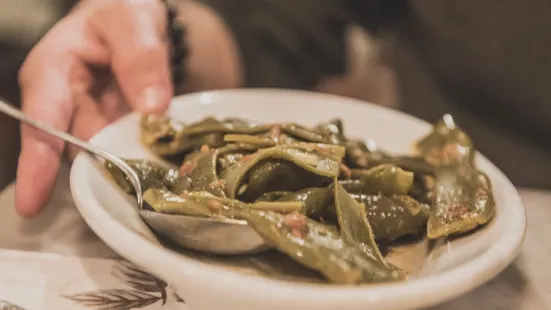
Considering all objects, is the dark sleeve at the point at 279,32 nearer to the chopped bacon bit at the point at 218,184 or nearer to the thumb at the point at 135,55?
the thumb at the point at 135,55

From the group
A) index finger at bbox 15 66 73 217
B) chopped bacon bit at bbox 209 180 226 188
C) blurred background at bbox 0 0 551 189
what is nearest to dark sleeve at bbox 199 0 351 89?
blurred background at bbox 0 0 551 189

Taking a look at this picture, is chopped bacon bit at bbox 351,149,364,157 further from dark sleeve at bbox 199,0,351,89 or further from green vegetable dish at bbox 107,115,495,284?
dark sleeve at bbox 199,0,351,89

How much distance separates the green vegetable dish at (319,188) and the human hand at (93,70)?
5.7 inches

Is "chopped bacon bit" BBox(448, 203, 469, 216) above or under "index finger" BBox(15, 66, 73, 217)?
under

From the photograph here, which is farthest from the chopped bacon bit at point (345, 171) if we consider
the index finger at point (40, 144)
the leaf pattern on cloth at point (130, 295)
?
the index finger at point (40, 144)

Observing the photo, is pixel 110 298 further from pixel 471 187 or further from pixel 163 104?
pixel 471 187

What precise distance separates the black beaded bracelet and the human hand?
7cm

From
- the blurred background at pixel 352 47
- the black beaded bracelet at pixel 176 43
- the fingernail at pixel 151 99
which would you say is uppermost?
the black beaded bracelet at pixel 176 43

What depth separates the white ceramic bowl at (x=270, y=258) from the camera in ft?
2.12

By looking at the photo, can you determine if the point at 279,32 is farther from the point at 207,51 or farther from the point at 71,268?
the point at 71,268

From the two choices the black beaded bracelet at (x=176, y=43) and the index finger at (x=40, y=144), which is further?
the black beaded bracelet at (x=176, y=43)

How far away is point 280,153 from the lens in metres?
0.93

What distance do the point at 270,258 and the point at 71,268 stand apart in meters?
0.35

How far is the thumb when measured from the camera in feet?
4.08
